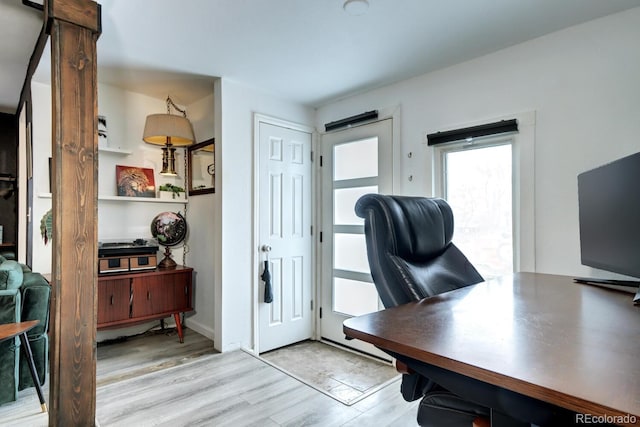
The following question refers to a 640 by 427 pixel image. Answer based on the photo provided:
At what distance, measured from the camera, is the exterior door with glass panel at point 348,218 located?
3.13 m

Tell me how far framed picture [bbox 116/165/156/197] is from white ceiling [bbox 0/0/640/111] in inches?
31.8

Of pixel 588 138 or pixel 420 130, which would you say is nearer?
pixel 588 138

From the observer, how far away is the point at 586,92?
2053 mm

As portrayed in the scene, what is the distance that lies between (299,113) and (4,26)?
2242 millimetres

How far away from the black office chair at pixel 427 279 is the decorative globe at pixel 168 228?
8.46 ft

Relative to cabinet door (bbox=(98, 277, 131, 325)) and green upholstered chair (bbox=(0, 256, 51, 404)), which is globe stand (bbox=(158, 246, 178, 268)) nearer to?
cabinet door (bbox=(98, 277, 131, 325))

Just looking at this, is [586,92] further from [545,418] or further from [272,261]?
[272,261]

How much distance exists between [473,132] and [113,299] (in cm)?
310

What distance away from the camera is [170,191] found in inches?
141

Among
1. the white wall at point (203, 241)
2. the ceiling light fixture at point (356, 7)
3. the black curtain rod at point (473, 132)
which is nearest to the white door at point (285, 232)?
the white wall at point (203, 241)

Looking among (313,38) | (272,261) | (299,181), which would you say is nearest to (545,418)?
(313,38)

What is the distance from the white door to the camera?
3221mm

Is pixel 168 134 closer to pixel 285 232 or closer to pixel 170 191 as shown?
pixel 170 191

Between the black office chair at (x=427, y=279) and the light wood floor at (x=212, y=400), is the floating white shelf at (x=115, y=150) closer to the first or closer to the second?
the light wood floor at (x=212, y=400)
